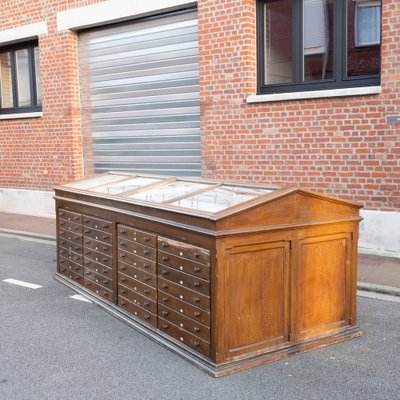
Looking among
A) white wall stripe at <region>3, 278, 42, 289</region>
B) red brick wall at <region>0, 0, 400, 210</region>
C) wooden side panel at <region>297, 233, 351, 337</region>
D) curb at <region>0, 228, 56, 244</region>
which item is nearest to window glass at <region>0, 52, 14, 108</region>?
red brick wall at <region>0, 0, 400, 210</region>

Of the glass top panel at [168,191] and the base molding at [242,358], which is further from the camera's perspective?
the glass top panel at [168,191]

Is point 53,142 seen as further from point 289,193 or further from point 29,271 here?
point 289,193

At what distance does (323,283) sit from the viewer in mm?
4953

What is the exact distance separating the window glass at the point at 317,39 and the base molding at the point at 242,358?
194 inches

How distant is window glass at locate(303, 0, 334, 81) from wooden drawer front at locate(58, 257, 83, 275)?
4.77 meters

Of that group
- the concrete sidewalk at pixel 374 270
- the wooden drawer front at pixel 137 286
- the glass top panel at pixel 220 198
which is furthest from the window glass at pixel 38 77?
the glass top panel at pixel 220 198

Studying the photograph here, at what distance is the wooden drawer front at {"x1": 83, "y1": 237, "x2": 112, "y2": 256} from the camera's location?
609 centimetres

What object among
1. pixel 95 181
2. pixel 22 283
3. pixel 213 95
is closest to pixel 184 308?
pixel 95 181

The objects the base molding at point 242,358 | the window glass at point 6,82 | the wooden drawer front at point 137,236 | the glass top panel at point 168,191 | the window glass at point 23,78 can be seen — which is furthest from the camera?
the window glass at point 6,82

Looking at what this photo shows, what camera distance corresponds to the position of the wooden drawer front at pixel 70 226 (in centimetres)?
678

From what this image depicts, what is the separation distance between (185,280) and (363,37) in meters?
5.57

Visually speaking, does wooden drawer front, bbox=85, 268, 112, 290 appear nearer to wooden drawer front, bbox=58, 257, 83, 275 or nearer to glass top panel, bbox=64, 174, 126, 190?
wooden drawer front, bbox=58, 257, 83, 275

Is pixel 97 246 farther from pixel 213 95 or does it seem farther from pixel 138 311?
pixel 213 95

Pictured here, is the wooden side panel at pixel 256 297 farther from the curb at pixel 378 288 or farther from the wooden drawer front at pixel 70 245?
the wooden drawer front at pixel 70 245
